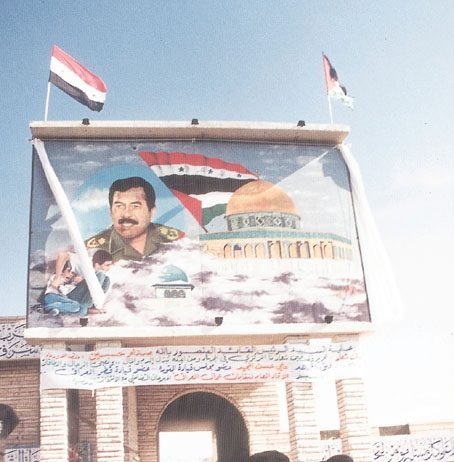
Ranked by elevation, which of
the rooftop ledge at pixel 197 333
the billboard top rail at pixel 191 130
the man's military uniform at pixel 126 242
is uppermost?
the billboard top rail at pixel 191 130

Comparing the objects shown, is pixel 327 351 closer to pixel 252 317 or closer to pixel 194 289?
pixel 252 317

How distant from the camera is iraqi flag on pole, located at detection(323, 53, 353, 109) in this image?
1373 cm

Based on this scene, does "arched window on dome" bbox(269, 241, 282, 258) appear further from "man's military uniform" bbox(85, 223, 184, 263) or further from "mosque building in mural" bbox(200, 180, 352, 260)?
"man's military uniform" bbox(85, 223, 184, 263)

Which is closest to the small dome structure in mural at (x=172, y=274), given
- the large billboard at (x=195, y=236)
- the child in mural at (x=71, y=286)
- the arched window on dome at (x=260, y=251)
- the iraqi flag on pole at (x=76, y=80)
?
the large billboard at (x=195, y=236)

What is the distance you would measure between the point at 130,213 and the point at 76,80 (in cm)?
290

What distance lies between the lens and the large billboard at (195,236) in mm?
11438

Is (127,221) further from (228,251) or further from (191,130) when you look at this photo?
(191,130)

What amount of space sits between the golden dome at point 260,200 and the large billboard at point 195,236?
0.07 feet

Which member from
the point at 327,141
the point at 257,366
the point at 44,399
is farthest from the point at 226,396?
the point at 327,141

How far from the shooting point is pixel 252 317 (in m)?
11.6

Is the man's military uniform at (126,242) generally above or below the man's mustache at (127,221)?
below

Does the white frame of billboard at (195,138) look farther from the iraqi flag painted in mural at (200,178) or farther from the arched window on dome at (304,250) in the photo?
the arched window on dome at (304,250)

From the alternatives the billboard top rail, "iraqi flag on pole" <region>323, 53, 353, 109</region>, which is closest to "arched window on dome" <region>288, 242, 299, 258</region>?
the billboard top rail

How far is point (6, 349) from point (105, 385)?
11.0ft
